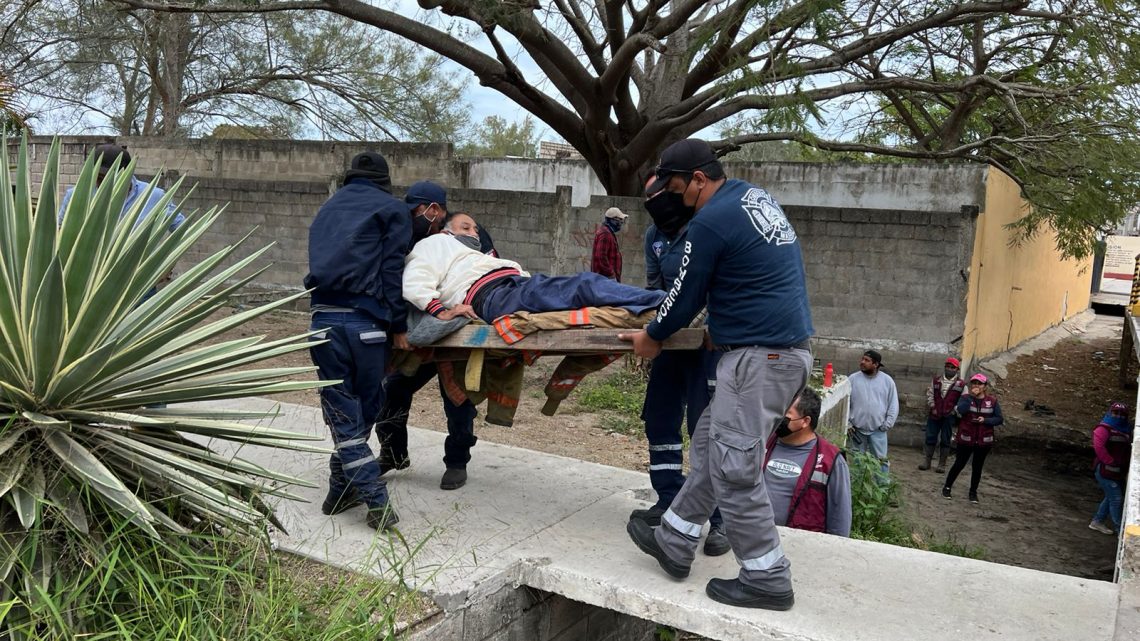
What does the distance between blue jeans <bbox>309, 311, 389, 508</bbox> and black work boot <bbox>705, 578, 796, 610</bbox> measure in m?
1.54

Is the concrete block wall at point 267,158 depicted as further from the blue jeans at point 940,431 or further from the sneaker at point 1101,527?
the sneaker at point 1101,527

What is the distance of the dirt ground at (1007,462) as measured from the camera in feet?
25.8

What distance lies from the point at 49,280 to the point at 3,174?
2.59 feet

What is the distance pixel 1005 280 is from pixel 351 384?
557 inches

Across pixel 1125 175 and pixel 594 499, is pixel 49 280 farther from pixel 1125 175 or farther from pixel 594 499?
pixel 1125 175

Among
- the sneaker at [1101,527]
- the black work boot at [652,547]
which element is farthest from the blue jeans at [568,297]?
the sneaker at [1101,527]

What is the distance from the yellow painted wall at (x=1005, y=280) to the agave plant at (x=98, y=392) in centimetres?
1002

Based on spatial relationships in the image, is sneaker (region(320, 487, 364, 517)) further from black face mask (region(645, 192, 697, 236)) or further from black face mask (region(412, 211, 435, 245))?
black face mask (region(645, 192, 697, 236))

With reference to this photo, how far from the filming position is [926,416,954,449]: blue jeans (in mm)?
10547

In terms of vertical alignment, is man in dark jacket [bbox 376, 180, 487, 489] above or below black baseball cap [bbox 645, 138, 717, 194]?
below

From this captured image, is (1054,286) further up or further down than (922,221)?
further down

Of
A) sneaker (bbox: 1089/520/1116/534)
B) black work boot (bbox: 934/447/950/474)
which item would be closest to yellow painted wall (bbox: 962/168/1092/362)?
black work boot (bbox: 934/447/950/474)

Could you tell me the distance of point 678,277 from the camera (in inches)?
137

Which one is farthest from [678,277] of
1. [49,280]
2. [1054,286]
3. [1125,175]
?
[1054,286]
